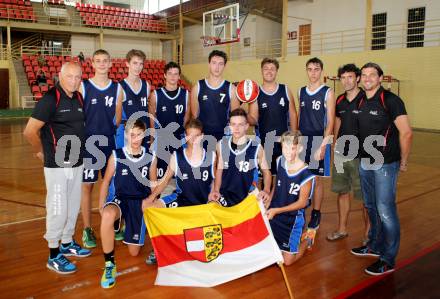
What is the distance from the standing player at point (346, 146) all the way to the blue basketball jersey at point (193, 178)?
4.42ft

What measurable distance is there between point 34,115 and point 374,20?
15.3 metres

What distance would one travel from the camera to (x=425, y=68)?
511 inches

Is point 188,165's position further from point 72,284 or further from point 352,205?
point 352,205

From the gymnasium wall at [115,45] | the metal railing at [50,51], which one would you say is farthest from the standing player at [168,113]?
the gymnasium wall at [115,45]

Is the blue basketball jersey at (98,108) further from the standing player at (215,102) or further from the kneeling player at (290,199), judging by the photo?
the kneeling player at (290,199)

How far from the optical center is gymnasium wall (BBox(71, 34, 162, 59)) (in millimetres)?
21953

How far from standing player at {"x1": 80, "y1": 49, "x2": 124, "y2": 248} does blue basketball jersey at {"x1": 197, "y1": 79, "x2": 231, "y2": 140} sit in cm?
97

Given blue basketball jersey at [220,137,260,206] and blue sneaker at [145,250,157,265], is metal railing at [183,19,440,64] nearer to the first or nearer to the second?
blue basketball jersey at [220,137,260,206]

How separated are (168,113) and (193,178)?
1247 millimetres

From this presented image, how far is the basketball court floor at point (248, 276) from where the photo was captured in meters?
2.94

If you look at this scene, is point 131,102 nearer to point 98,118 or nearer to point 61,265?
point 98,118

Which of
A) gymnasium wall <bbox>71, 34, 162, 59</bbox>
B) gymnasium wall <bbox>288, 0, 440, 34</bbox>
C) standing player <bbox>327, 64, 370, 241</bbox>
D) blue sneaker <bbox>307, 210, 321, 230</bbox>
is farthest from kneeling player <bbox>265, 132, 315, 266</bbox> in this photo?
gymnasium wall <bbox>71, 34, 162, 59</bbox>

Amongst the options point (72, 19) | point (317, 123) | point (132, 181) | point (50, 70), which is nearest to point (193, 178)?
point (132, 181)

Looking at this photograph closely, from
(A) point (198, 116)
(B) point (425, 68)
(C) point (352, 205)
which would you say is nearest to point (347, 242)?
(C) point (352, 205)
